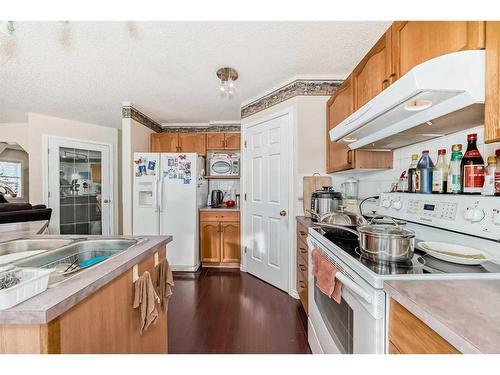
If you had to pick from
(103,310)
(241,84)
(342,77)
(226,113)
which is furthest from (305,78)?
(103,310)

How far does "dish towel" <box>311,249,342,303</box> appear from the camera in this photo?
1.05m

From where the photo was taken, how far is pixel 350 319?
961 millimetres

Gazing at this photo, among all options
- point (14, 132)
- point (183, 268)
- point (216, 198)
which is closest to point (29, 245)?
point (183, 268)

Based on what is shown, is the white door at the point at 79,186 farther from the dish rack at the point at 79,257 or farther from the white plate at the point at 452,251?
the white plate at the point at 452,251

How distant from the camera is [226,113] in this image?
3514 mm

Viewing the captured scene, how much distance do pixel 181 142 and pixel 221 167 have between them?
84 centimetres

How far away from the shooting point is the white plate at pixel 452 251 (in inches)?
34.5

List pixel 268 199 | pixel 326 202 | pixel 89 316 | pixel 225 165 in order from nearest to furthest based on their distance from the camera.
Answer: pixel 89 316 < pixel 326 202 < pixel 268 199 < pixel 225 165

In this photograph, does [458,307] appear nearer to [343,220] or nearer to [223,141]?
[343,220]

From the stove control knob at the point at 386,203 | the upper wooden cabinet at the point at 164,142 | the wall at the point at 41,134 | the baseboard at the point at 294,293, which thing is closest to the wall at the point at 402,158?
the stove control knob at the point at 386,203

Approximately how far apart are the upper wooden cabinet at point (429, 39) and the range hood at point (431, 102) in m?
0.08
